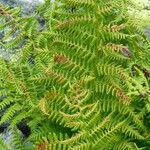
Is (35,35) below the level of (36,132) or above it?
above

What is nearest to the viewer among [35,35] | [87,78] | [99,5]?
[87,78]

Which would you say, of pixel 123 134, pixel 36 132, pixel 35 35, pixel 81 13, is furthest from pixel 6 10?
pixel 123 134

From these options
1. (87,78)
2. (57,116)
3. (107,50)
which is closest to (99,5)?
(107,50)

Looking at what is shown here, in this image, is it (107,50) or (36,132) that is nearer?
(107,50)

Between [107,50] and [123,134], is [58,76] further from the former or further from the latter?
[123,134]

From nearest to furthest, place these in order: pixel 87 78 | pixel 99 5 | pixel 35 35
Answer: pixel 87 78, pixel 99 5, pixel 35 35

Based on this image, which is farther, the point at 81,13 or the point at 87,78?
the point at 81,13

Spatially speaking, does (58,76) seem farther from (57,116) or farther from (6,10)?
(6,10)

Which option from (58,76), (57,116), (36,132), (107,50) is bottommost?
(36,132)

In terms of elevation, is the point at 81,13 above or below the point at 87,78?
above
